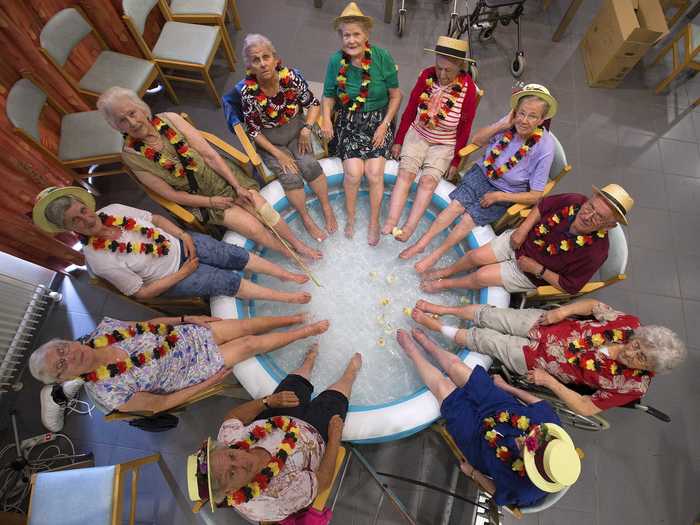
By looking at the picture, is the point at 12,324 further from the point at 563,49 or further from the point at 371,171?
the point at 563,49

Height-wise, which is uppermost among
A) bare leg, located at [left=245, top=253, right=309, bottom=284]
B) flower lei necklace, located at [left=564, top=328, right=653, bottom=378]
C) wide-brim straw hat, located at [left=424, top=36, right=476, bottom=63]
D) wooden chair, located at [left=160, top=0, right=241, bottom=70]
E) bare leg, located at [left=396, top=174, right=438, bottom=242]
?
wooden chair, located at [left=160, top=0, right=241, bottom=70]

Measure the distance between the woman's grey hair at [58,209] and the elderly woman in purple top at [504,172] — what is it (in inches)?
75.1

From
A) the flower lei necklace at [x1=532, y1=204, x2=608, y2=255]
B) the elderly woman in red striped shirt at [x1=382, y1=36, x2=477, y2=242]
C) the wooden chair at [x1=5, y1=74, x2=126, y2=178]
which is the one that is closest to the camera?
the flower lei necklace at [x1=532, y1=204, x2=608, y2=255]

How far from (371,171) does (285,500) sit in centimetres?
199

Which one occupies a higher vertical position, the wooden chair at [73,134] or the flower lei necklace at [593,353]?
the wooden chair at [73,134]

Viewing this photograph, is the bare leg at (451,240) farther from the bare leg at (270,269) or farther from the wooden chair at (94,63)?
the wooden chair at (94,63)

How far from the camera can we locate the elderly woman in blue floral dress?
152 centimetres

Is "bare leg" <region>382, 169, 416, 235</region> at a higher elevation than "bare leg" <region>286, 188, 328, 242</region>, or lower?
higher

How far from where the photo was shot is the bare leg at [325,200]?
2715 mm

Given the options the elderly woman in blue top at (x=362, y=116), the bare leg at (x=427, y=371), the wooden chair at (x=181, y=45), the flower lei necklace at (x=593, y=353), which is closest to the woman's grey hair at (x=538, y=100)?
the elderly woman in blue top at (x=362, y=116)

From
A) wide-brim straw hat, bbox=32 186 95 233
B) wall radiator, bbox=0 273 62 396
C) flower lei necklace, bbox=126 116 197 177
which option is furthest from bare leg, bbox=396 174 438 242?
wall radiator, bbox=0 273 62 396

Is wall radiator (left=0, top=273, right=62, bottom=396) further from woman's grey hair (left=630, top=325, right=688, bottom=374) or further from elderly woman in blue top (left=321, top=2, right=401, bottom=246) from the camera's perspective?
woman's grey hair (left=630, top=325, right=688, bottom=374)

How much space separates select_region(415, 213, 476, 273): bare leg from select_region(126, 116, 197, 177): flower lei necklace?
1.54 m

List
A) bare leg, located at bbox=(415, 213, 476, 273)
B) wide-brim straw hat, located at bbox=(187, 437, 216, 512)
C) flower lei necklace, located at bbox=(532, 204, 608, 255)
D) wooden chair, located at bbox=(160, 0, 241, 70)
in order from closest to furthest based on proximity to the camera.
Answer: wide-brim straw hat, located at bbox=(187, 437, 216, 512), flower lei necklace, located at bbox=(532, 204, 608, 255), bare leg, located at bbox=(415, 213, 476, 273), wooden chair, located at bbox=(160, 0, 241, 70)
